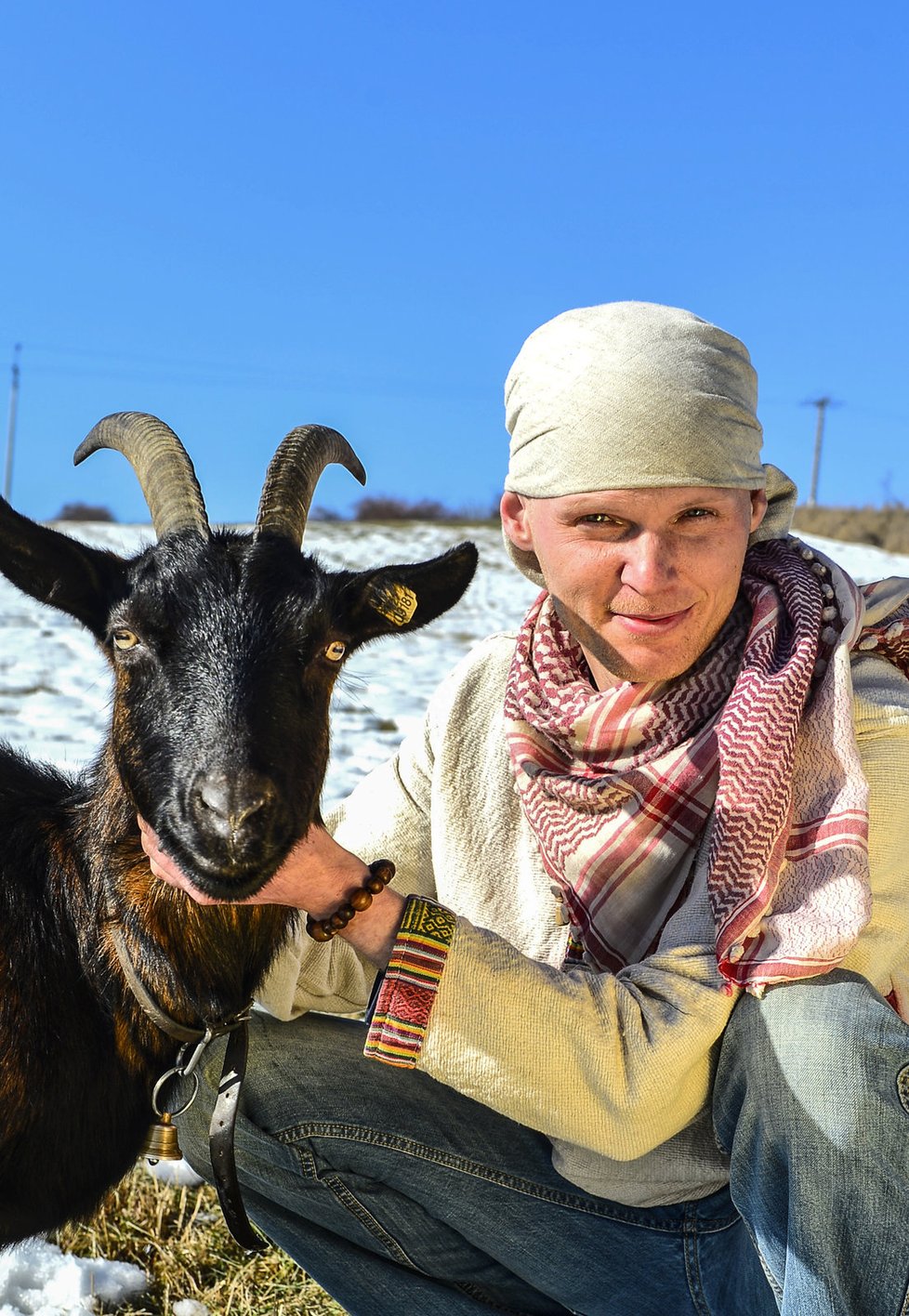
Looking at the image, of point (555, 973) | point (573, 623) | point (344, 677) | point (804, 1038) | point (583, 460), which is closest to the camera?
point (804, 1038)

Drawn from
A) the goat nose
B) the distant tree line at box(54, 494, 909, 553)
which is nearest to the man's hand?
the goat nose

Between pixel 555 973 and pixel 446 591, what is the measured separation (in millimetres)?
979

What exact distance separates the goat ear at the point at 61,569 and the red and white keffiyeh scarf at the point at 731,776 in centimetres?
92

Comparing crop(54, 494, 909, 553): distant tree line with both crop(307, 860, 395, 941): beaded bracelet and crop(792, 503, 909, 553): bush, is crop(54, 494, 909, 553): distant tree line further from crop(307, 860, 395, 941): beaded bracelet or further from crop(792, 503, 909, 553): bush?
crop(307, 860, 395, 941): beaded bracelet

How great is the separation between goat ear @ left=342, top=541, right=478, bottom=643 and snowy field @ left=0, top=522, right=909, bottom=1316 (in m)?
0.14

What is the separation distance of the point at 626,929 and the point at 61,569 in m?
1.39

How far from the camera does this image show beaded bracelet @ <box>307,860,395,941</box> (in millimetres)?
2242

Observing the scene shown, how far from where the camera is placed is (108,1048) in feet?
8.58

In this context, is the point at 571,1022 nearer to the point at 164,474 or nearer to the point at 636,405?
the point at 636,405

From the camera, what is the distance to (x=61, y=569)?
2623mm

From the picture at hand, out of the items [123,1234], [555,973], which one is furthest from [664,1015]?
[123,1234]

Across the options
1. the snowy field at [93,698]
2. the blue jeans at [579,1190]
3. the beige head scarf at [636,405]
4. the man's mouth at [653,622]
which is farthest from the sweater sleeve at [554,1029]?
the beige head scarf at [636,405]

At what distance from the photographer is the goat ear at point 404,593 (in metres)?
2.71

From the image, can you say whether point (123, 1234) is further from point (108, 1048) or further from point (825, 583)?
point (825, 583)
